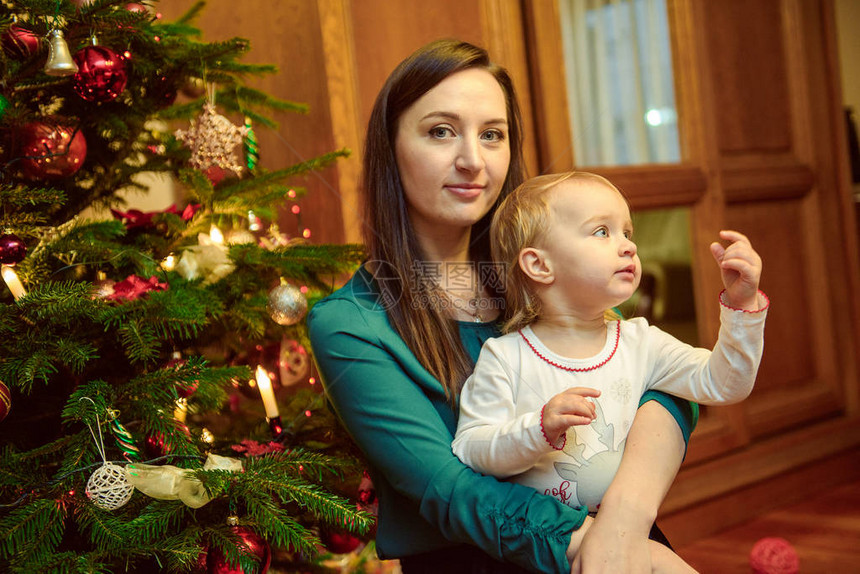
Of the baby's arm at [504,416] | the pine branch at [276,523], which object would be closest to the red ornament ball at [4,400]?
the pine branch at [276,523]

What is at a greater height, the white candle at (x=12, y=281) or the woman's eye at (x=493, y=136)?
the woman's eye at (x=493, y=136)

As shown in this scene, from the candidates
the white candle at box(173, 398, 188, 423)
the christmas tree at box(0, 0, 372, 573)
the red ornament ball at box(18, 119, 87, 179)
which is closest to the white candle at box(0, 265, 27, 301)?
the christmas tree at box(0, 0, 372, 573)

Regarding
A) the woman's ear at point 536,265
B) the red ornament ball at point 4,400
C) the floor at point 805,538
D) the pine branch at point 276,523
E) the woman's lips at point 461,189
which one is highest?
the woman's lips at point 461,189

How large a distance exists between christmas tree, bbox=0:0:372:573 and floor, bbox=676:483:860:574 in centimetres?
120

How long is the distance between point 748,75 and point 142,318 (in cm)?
209

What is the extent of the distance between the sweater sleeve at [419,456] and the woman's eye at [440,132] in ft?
0.88

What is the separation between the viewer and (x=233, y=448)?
1.19 m

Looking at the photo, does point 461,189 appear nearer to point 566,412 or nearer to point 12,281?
point 566,412

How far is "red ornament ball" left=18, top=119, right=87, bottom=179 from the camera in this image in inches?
43.0

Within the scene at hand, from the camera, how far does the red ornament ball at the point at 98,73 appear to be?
109cm

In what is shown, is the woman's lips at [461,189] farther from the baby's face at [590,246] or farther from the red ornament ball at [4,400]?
the red ornament ball at [4,400]

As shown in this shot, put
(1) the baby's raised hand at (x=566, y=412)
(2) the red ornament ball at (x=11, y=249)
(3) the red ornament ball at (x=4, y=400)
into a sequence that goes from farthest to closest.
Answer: (2) the red ornament ball at (x=11, y=249) → (3) the red ornament ball at (x=4, y=400) → (1) the baby's raised hand at (x=566, y=412)

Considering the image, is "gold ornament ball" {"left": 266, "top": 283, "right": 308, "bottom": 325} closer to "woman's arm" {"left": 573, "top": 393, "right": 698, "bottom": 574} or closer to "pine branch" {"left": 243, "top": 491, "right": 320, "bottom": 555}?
"pine branch" {"left": 243, "top": 491, "right": 320, "bottom": 555}

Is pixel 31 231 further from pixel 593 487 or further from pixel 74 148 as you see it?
→ pixel 593 487
